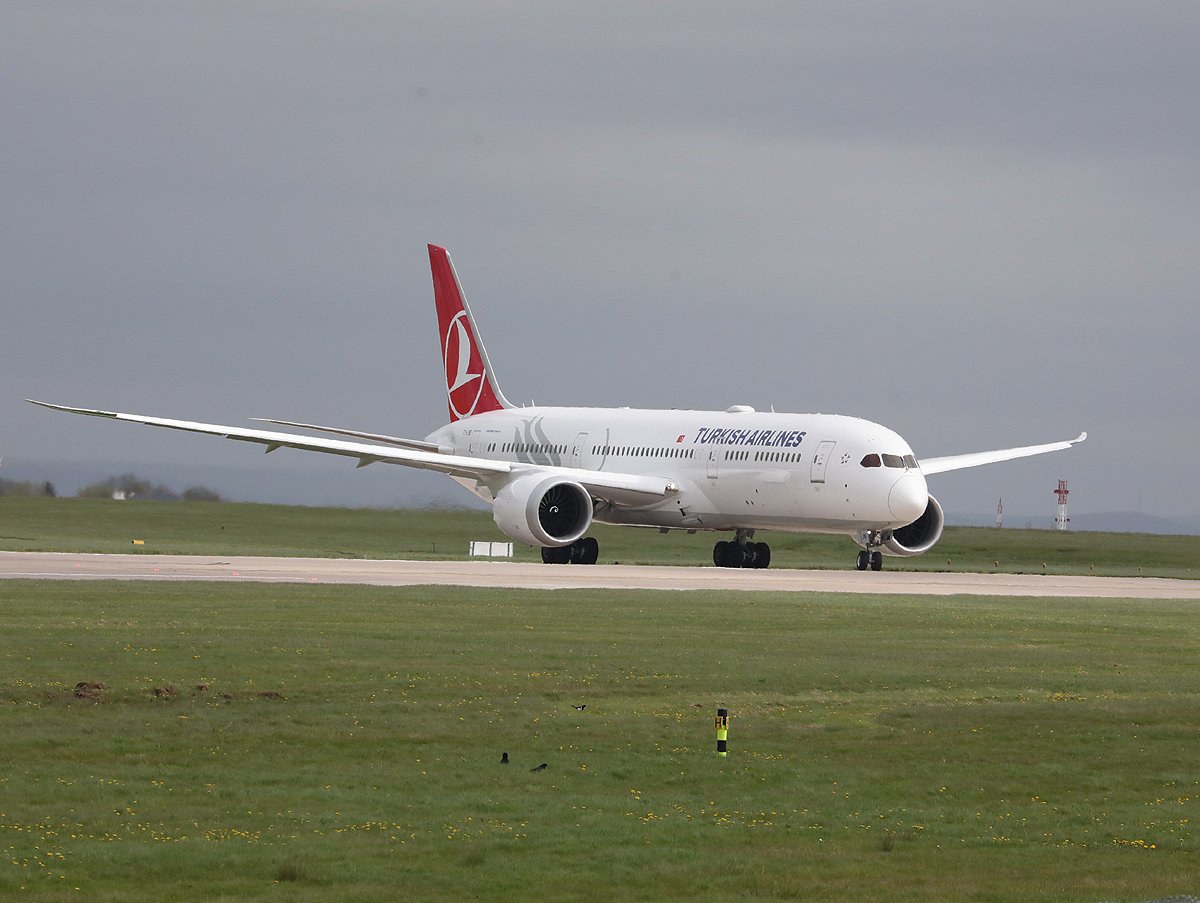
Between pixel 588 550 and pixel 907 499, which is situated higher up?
pixel 907 499

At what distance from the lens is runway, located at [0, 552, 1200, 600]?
3934cm

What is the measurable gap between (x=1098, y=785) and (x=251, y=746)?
7.89 metres

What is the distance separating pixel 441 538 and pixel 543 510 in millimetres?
21066

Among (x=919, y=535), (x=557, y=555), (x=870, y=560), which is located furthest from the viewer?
(x=557, y=555)

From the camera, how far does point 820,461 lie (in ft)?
159

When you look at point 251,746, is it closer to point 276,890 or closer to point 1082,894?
point 276,890

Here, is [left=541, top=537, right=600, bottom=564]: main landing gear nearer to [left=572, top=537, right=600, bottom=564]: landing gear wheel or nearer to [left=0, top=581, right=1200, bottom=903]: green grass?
[left=572, top=537, right=600, bottom=564]: landing gear wheel

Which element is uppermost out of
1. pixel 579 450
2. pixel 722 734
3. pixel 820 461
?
pixel 579 450

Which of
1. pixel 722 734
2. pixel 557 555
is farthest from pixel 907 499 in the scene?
pixel 722 734

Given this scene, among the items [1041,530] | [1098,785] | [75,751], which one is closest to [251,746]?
[75,751]

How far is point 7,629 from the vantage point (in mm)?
25469

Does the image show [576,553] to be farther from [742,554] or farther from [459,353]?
[459,353]

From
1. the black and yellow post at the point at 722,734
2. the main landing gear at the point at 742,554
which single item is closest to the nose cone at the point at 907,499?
the main landing gear at the point at 742,554

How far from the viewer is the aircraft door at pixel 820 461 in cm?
4831
